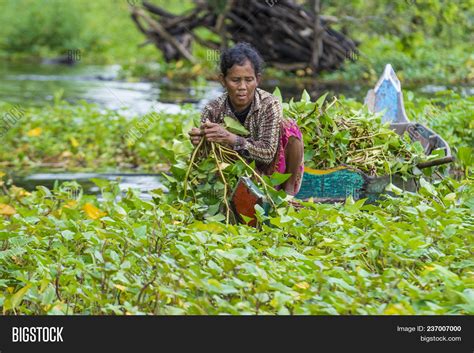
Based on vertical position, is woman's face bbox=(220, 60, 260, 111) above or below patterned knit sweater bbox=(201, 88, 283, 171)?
above

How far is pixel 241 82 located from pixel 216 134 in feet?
1.19

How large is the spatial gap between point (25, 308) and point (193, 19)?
15235mm

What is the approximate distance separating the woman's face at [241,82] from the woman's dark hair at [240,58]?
24 mm

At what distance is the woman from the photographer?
5992 mm

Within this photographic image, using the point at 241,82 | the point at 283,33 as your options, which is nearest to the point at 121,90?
the point at 283,33

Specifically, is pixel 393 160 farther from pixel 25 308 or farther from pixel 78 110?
pixel 78 110

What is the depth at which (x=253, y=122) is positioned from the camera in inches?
243

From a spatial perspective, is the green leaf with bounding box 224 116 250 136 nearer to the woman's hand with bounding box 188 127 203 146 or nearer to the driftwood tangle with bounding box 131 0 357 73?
the woman's hand with bounding box 188 127 203 146

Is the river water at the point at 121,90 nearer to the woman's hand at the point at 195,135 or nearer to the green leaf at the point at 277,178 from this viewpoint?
the woman's hand at the point at 195,135

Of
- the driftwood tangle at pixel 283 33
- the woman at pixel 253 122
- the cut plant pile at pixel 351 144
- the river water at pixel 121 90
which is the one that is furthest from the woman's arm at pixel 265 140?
the driftwood tangle at pixel 283 33

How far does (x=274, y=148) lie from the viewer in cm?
611

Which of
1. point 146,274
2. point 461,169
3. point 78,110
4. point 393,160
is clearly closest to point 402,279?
point 146,274

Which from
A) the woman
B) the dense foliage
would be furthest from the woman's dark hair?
the dense foliage

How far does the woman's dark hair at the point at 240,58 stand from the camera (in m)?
5.97
